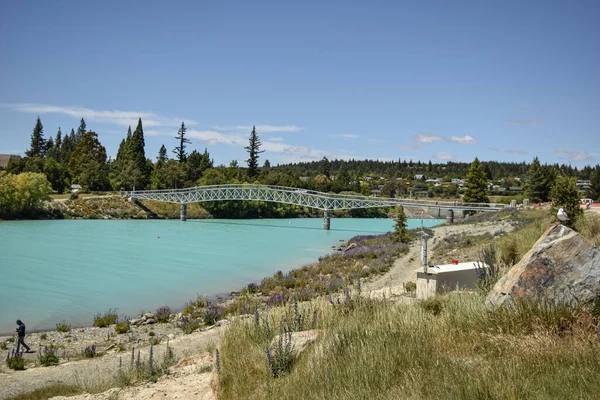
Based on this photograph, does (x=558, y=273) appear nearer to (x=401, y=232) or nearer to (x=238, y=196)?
(x=401, y=232)

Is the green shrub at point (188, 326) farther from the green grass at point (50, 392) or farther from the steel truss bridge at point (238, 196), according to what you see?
the steel truss bridge at point (238, 196)

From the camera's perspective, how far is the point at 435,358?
4.15 metres

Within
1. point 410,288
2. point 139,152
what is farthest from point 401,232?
point 139,152

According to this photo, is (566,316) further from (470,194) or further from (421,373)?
(470,194)

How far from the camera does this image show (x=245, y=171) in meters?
94.9

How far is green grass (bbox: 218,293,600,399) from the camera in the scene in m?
3.39

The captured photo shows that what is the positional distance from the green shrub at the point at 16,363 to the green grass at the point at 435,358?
6.52m

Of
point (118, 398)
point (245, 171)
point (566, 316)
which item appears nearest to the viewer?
point (566, 316)

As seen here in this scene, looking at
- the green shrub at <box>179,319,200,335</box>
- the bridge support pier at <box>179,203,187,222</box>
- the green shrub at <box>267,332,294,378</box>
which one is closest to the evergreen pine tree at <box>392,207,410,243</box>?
the green shrub at <box>179,319,200,335</box>

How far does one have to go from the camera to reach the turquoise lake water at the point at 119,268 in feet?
52.7

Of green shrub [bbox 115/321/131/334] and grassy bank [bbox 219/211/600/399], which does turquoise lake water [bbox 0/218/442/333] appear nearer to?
green shrub [bbox 115/321/131/334]

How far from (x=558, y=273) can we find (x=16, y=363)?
10461 mm

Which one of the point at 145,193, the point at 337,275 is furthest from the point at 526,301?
the point at 145,193

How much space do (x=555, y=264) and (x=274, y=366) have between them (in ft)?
10.7
